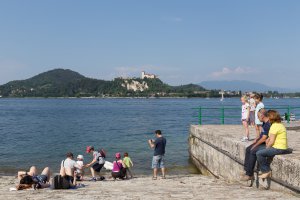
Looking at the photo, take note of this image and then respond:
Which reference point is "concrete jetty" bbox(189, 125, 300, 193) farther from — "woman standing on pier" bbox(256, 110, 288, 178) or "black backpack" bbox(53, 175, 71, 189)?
"black backpack" bbox(53, 175, 71, 189)

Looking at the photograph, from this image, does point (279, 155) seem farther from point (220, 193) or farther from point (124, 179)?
point (124, 179)

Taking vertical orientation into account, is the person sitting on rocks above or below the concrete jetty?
below

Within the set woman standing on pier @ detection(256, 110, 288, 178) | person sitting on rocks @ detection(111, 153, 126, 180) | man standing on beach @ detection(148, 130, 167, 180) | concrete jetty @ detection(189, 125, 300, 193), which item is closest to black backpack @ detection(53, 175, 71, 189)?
man standing on beach @ detection(148, 130, 167, 180)

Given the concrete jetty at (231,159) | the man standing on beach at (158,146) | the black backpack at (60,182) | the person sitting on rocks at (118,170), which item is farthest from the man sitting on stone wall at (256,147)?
the person sitting on rocks at (118,170)

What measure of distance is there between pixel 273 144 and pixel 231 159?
3296 mm

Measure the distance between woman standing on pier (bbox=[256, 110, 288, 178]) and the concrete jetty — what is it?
0.45ft

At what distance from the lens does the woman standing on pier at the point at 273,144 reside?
8273 mm

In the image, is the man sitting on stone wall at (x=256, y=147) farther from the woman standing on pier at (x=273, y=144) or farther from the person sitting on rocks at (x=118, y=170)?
the person sitting on rocks at (x=118, y=170)

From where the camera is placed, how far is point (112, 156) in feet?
80.1

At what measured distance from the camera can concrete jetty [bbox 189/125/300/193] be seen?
25.1 ft

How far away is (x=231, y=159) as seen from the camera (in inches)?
455

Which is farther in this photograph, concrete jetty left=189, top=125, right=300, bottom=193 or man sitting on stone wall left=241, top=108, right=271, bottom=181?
man sitting on stone wall left=241, top=108, right=271, bottom=181

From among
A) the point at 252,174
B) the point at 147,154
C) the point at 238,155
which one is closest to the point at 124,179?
the point at 238,155

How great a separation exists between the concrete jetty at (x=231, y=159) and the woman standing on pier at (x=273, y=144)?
137 mm
